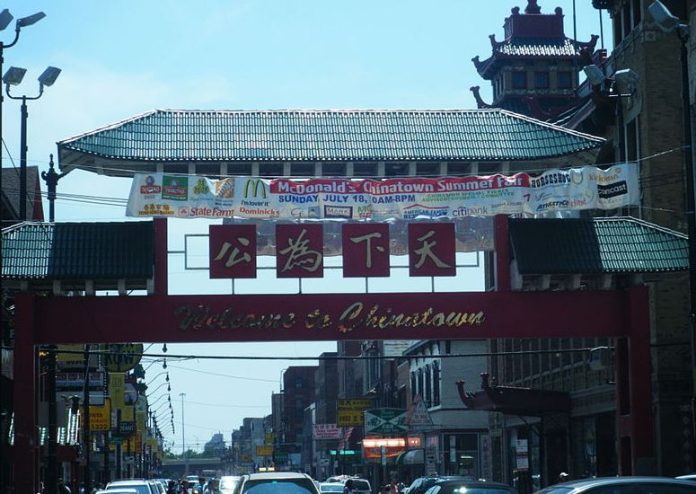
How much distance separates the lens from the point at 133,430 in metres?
80.2

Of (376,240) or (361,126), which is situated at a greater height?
(361,126)

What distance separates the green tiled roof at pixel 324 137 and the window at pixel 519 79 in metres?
54.0

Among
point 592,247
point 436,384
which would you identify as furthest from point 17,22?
point 436,384

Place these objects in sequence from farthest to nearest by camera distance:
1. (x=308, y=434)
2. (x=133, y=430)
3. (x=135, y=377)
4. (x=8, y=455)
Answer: (x=308, y=434)
(x=135, y=377)
(x=133, y=430)
(x=8, y=455)

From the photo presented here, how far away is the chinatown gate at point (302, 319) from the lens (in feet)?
111

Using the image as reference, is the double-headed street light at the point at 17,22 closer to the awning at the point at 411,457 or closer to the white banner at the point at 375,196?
the white banner at the point at 375,196

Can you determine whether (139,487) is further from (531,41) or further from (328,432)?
(328,432)

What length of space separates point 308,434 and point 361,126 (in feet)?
435

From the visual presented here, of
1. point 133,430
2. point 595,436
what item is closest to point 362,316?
point 595,436

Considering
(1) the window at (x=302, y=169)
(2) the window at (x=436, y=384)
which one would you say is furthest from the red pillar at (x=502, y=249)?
(2) the window at (x=436, y=384)

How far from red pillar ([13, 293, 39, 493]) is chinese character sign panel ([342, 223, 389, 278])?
8.03 m

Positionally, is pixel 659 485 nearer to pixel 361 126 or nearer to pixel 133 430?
pixel 361 126

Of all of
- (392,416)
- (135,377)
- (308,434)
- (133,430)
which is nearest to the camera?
(392,416)

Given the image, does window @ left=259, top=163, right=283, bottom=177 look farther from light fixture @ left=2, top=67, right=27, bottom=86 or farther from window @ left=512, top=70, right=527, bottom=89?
window @ left=512, top=70, right=527, bottom=89
